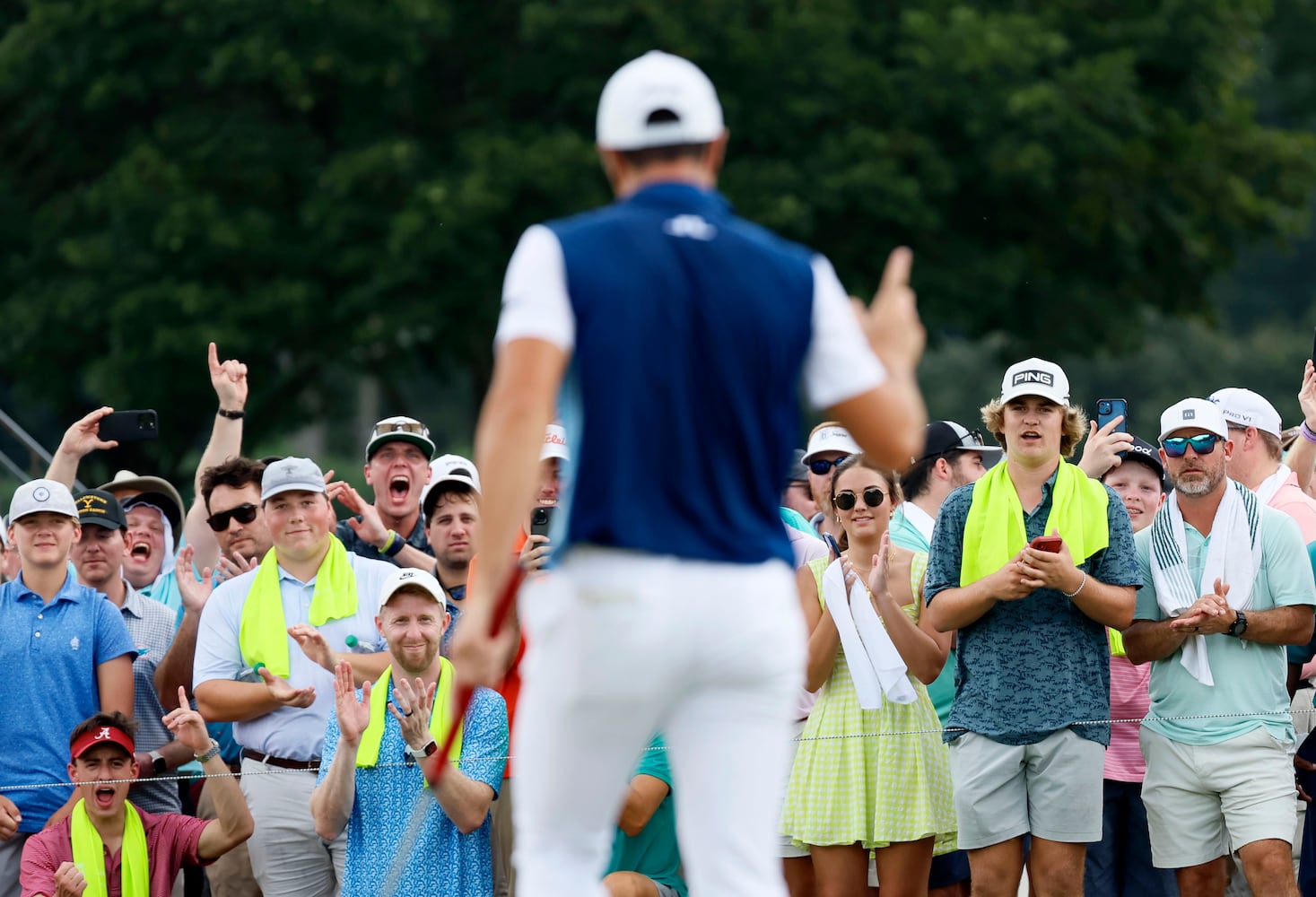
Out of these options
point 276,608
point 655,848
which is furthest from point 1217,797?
point 276,608

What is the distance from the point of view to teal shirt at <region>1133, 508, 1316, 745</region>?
7379 millimetres

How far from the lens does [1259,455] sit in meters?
8.52

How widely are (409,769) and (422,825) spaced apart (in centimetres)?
23

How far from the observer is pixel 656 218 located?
380cm

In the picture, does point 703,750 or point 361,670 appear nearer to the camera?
point 703,750

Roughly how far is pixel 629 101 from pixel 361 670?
4.18 meters

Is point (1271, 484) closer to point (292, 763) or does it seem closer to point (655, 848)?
point (655, 848)

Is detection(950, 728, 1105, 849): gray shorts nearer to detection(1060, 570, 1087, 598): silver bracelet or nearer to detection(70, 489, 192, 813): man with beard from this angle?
detection(1060, 570, 1087, 598): silver bracelet

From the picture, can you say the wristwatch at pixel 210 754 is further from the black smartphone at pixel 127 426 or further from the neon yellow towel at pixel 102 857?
the black smartphone at pixel 127 426

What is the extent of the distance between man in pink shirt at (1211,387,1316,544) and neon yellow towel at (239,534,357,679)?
3.84 metres

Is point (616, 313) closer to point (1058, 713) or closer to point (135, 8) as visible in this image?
point (1058, 713)

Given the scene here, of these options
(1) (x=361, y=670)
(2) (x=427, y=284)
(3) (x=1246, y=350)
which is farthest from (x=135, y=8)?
(3) (x=1246, y=350)

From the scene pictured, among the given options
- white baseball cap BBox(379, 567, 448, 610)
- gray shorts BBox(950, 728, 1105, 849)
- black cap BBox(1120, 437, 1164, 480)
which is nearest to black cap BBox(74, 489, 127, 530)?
white baseball cap BBox(379, 567, 448, 610)

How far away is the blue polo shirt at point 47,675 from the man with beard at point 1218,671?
4.13 meters
